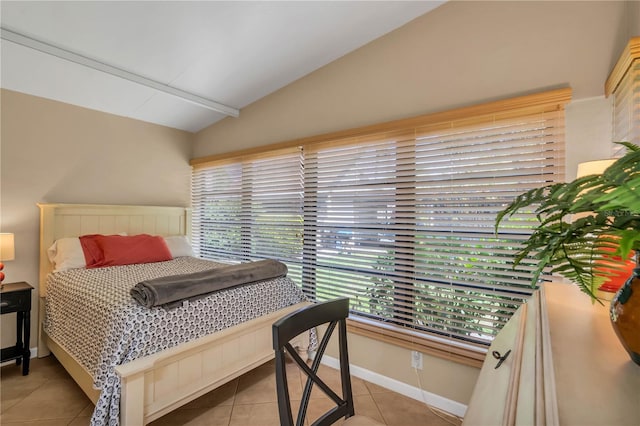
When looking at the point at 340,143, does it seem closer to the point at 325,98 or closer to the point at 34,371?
the point at 325,98

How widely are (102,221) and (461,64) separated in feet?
12.1

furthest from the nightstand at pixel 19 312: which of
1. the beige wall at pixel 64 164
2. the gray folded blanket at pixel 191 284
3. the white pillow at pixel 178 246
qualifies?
the gray folded blanket at pixel 191 284

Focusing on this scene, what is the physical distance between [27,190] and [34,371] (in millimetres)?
1595

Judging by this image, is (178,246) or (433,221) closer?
(433,221)

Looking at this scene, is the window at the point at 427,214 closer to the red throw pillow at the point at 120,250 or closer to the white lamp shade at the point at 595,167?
the white lamp shade at the point at 595,167

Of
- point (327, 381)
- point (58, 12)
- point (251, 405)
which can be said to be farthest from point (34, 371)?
point (58, 12)

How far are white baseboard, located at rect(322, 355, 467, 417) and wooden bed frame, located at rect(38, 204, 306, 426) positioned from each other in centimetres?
54

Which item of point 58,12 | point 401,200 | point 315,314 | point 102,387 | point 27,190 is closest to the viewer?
point 315,314

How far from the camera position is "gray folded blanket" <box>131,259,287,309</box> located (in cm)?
172

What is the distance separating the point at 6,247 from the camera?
7.92ft

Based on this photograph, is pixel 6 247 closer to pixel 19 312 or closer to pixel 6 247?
pixel 6 247

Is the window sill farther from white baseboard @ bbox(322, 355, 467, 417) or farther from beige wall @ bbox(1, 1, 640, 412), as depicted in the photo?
white baseboard @ bbox(322, 355, 467, 417)

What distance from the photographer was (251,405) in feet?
7.00

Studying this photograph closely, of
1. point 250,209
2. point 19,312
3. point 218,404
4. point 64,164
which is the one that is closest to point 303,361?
point 218,404
